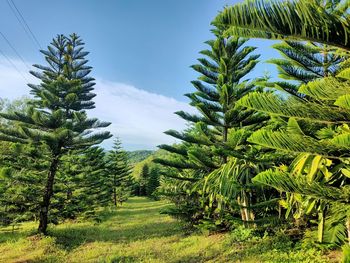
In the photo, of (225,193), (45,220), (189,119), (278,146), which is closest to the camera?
(278,146)

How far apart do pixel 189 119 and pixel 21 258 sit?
264 inches

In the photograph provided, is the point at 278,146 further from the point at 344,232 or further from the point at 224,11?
the point at 344,232

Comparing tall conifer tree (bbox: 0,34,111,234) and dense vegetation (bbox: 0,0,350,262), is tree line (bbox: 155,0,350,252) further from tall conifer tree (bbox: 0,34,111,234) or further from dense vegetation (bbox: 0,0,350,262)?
tall conifer tree (bbox: 0,34,111,234)

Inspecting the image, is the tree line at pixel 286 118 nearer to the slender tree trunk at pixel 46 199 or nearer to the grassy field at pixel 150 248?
the grassy field at pixel 150 248

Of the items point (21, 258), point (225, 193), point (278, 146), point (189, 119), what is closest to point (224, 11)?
point (278, 146)

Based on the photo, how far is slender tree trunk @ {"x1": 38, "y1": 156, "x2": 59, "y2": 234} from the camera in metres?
12.0

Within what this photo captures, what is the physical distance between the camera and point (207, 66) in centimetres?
1012

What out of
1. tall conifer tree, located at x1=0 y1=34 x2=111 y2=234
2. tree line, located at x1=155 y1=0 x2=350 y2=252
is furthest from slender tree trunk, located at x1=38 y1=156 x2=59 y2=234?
tree line, located at x1=155 y1=0 x2=350 y2=252

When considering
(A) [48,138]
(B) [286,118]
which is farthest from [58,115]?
(B) [286,118]

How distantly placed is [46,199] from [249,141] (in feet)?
36.1

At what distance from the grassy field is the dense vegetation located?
68 millimetres

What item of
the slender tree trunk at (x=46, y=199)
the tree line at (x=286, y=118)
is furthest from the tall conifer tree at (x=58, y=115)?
the tree line at (x=286, y=118)

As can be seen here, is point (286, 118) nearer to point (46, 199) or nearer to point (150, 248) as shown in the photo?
point (150, 248)

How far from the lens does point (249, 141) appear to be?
3.42m
